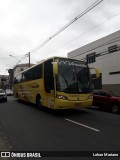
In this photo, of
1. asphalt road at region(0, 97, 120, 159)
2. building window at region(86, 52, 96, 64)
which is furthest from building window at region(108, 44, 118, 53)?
asphalt road at region(0, 97, 120, 159)

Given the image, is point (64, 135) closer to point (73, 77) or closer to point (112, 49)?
point (73, 77)

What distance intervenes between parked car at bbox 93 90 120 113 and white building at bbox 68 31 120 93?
8.82 meters

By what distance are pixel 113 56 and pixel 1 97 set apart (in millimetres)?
13030

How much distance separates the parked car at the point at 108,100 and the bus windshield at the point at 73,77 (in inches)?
110

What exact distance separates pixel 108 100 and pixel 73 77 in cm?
428

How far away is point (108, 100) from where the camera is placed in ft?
58.3

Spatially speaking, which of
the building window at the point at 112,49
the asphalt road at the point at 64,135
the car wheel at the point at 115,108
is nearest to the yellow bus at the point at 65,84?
the asphalt road at the point at 64,135

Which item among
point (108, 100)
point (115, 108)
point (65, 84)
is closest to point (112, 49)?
point (108, 100)

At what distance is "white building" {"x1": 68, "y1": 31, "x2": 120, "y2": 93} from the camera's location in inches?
1103

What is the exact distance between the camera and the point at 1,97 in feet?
93.0

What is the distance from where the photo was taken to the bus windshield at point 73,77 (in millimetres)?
14352

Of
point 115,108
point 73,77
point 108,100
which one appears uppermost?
point 73,77

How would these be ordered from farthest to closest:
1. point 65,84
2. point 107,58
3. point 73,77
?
point 107,58 < point 73,77 < point 65,84

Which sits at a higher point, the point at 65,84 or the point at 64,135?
the point at 65,84
